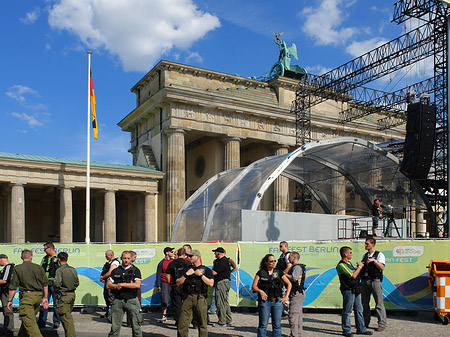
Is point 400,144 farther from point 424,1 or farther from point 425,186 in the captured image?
point 424,1

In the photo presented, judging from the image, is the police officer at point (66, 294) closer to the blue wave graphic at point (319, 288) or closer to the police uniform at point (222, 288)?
the police uniform at point (222, 288)

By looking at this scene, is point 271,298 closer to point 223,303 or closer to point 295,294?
point 295,294

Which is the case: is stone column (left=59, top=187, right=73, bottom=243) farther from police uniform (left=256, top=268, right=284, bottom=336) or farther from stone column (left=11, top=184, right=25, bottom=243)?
police uniform (left=256, top=268, right=284, bottom=336)

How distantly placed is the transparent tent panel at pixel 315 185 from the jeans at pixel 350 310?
33.8ft

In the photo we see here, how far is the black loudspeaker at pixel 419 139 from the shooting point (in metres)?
22.0

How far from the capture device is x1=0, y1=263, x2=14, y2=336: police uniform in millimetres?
10211

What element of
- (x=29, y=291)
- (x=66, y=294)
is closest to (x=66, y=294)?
(x=66, y=294)

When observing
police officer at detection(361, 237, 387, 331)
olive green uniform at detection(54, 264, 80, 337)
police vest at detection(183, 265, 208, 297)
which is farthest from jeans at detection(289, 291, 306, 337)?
olive green uniform at detection(54, 264, 80, 337)

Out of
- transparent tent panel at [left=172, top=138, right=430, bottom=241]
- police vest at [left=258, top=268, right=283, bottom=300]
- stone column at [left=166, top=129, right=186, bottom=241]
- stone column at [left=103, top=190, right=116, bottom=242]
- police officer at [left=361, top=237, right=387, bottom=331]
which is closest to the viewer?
police vest at [left=258, top=268, right=283, bottom=300]

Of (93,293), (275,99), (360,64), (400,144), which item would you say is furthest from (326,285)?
(275,99)

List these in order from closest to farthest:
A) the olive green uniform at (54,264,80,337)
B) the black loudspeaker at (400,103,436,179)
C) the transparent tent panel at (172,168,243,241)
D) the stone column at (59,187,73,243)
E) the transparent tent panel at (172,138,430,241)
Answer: the olive green uniform at (54,264,80,337) → the transparent tent panel at (172,138,430,241) → the black loudspeaker at (400,103,436,179) → the transparent tent panel at (172,168,243,241) → the stone column at (59,187,73,243)

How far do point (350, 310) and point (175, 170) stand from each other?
3161 centimetres

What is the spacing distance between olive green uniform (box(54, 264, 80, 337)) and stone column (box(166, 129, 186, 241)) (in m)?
30.7

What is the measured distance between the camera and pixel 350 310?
32.9ft
